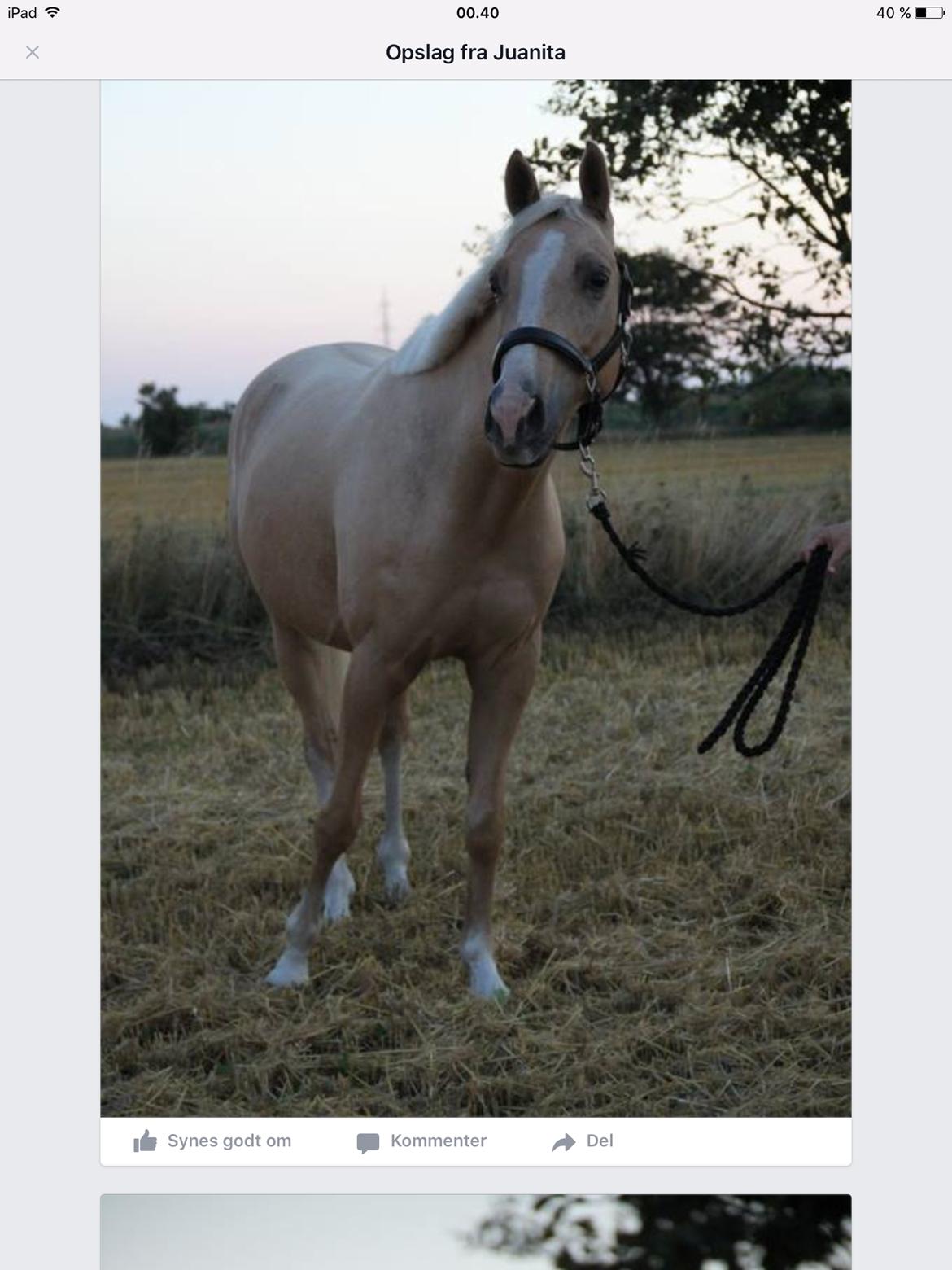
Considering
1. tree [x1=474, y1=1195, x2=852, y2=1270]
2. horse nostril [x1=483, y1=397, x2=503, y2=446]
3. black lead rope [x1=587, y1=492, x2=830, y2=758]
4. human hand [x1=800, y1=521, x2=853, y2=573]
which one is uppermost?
horse nostril [x1=483, y1=397, x2=503, y2=446]

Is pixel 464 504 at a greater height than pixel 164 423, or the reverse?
pixel 164 423

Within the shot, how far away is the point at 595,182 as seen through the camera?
3.19 m

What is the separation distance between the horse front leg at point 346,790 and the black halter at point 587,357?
2.79ft

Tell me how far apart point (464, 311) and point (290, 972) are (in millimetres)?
2015

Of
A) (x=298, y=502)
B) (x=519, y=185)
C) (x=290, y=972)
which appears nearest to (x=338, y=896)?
(x=290, y=972)

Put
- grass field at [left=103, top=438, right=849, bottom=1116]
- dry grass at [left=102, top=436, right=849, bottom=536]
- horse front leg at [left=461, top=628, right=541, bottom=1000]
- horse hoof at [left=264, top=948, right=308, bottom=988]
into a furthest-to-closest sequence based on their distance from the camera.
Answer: dry grass at [left=102, top=436, right=849, bottom=536] → horse hoof at [left=264, top=948, right=308, bottom=988] → horse front leg at [left=461, top=628, right=541, bottom=1000] → grass field at [left=103, top=438, right=849, bottom=1116]

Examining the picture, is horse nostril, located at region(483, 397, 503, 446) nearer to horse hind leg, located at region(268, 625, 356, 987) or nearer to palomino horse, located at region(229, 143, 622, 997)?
palomino horse, located at region(229, 143, 622, 997)

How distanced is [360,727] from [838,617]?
463cm

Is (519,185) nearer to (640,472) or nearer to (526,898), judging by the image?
(526,898)

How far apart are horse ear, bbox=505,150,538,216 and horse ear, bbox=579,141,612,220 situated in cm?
12

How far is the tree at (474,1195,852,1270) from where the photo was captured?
247 cm

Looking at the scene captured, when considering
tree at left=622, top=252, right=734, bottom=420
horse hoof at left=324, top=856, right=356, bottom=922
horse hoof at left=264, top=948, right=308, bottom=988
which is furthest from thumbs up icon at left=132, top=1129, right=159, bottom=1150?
tree at left=622, top=252, right=734, bottom=420

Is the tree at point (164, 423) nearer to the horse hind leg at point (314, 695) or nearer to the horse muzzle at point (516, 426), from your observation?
the horse hind leg at point (314, 695)
